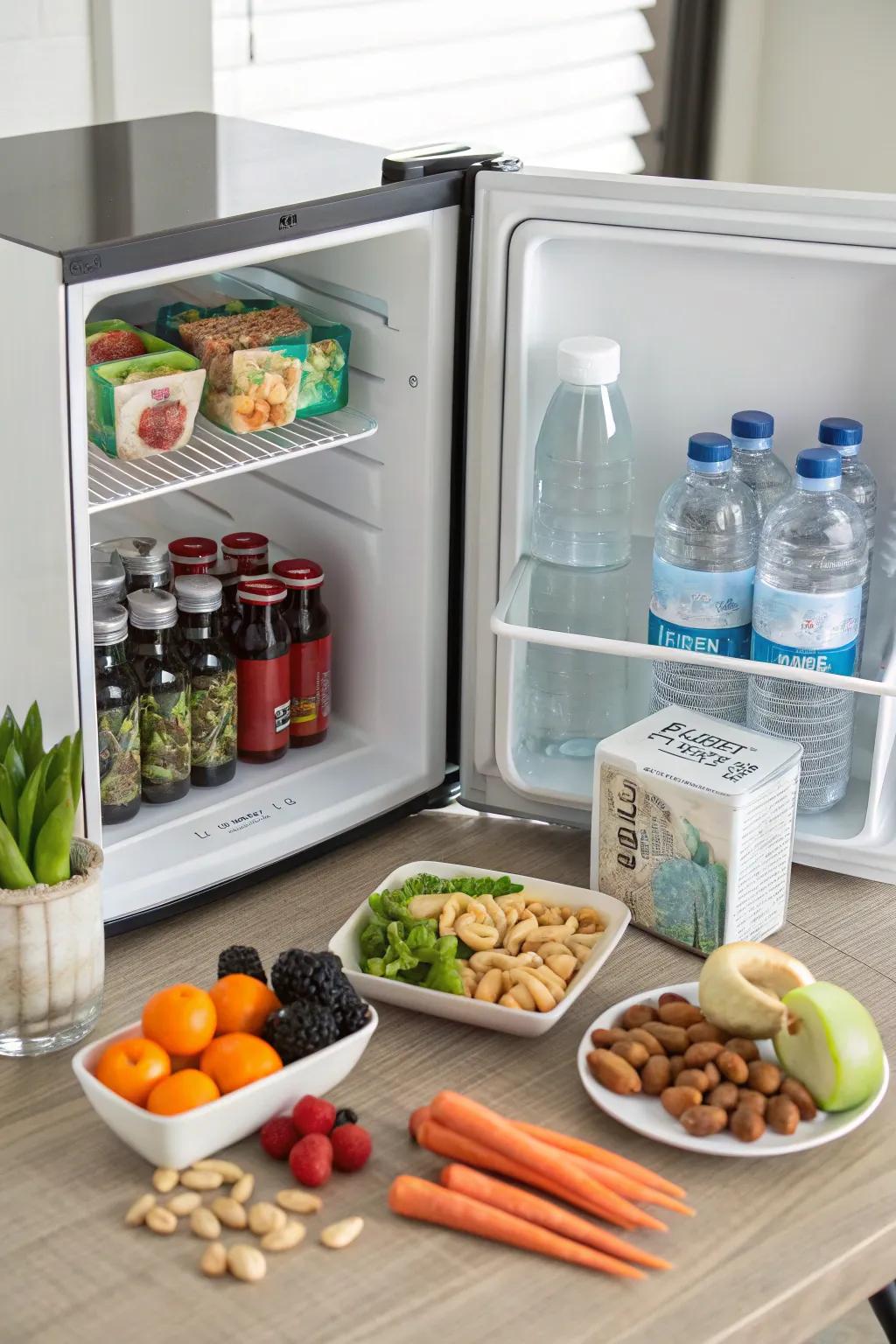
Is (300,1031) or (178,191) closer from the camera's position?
(300,1031)

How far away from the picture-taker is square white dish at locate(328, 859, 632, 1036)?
113 cm

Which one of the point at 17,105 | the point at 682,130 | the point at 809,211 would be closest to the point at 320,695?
the point at 809,211

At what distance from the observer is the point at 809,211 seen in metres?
1.20

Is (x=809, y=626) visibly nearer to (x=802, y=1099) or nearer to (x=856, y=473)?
(x=856, y=473)

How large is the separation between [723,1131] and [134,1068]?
39 centimetres

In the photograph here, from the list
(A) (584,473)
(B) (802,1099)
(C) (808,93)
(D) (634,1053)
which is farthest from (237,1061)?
(C) (808,93)

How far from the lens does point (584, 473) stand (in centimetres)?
135

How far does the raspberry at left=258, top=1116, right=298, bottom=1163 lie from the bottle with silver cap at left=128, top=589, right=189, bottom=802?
43cm

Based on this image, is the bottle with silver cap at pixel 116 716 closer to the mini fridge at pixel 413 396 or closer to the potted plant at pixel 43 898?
the mini fridge at pixel 413 396

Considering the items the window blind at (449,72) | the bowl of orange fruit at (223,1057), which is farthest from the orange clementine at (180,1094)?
the window blind at (449,72)

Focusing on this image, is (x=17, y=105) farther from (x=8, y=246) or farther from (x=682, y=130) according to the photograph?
(x=682, y=130)

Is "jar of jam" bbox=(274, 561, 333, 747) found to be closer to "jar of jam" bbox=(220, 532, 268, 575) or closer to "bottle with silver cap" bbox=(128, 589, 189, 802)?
"jar of jam" bbox=(220, 532, 268, 575)

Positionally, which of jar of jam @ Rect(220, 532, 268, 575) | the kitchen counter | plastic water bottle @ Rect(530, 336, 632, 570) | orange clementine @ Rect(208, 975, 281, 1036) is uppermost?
plastic water bottle @ Rect(530, 336, 632, 570)

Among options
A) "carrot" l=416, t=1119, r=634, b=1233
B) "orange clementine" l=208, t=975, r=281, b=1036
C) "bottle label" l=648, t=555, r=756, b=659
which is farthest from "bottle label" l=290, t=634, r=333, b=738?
"carrot" l=416, t=1119, r=634, b=1233
